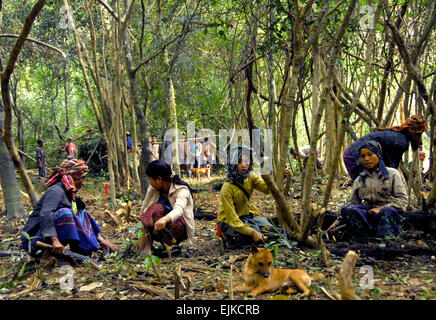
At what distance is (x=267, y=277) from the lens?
9.57 feet

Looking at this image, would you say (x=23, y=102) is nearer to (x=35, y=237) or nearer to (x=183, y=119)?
(x=183, y=119)

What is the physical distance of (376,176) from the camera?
4.45m

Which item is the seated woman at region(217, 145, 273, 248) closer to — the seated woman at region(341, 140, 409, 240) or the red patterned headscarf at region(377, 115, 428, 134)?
the seated woman at region(341, 140, 409, 240)

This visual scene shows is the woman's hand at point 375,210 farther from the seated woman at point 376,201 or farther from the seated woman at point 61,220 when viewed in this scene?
the seated woman at point 61,220

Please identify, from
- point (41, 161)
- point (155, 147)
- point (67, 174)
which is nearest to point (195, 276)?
point (67, 174)

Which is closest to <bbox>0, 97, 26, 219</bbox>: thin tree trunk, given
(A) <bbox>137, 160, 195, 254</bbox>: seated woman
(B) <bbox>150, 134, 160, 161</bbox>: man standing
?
(A) <bbox>137, 160, 195, 254</bbox>: seated woman

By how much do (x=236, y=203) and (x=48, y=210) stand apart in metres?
1.91

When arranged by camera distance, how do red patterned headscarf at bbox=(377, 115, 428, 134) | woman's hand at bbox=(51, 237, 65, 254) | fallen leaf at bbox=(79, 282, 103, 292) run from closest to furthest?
fallen leaf at bbox=(79, 282, 103, 292), woman's hand at bbox=(51, 237, 65, 254), red patterned headscarf at bbox=(377, 115, 428, 134)

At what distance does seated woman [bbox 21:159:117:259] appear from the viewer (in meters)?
3.71

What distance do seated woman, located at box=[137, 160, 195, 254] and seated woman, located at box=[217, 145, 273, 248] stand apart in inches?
14.8

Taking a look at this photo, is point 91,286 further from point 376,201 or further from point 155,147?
point 155,147

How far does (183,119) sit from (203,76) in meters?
2.05

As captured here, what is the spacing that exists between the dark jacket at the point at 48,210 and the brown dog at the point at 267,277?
5.98 feet

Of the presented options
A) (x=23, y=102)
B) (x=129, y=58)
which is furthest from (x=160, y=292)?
(x=23, y=102)
